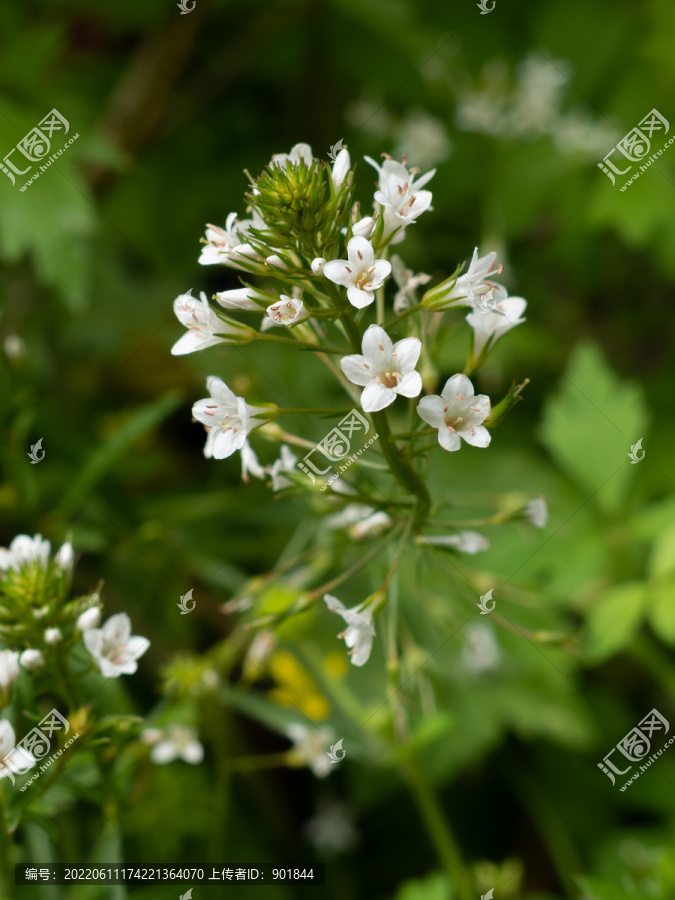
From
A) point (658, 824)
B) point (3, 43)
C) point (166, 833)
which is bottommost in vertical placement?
point (658, 824)

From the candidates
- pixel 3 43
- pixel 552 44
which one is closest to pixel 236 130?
pixel 3 43

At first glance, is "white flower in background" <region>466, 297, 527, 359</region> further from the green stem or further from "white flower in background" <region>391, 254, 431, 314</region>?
the green stem

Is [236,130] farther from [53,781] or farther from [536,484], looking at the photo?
[53,781]

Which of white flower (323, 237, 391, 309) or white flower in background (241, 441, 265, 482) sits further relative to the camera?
white flower in background (241, 441, 265, 482)

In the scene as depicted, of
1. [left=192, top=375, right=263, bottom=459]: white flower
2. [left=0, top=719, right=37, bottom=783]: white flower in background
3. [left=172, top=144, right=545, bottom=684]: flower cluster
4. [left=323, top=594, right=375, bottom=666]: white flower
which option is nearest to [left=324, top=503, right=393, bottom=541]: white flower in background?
[left=172, top=144, right=545, bottom=684]: flower cluster

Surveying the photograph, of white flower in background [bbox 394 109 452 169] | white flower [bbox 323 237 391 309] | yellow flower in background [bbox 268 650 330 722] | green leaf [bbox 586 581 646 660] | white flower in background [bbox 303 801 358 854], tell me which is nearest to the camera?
white flower [bbox 323 237 391 309]

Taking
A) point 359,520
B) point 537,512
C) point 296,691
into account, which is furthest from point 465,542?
point 296,691

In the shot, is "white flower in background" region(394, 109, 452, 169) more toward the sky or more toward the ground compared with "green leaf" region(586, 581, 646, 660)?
more toward the sky

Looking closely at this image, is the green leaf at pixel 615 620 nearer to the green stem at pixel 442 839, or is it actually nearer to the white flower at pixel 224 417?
the green stem at pixel 442 839
